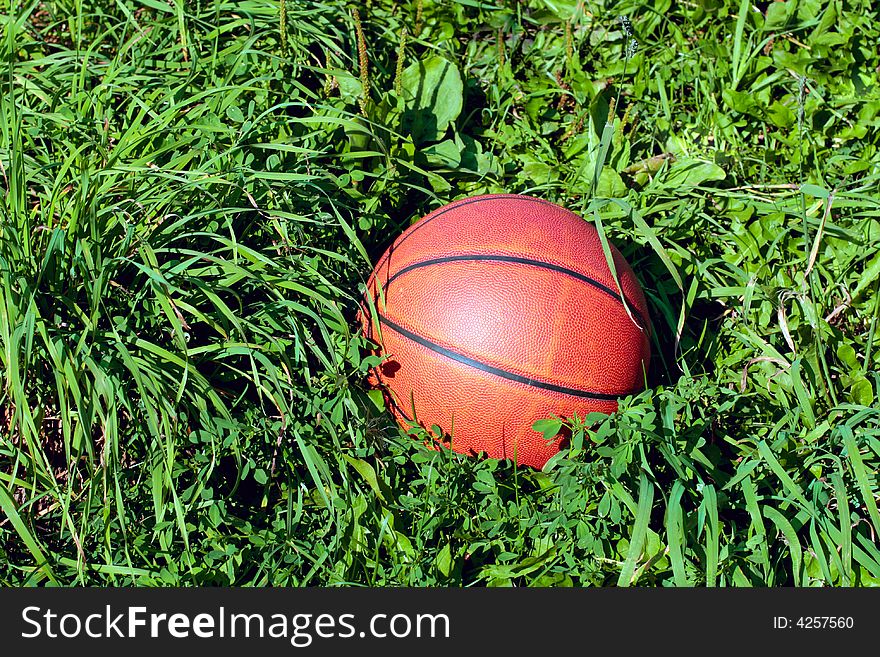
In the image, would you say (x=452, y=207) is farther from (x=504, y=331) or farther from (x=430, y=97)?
(x=430, y=97)

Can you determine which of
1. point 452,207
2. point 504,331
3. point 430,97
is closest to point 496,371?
point 504,331

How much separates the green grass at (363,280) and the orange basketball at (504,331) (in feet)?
0.39

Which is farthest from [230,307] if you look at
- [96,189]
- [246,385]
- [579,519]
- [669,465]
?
[669,465]

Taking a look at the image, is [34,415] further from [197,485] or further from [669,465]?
[669,465]

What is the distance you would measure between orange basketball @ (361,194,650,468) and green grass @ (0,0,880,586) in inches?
4.7

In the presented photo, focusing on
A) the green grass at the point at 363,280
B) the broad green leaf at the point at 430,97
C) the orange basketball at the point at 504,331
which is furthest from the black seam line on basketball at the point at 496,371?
the broad green leaf at the point at 430,97

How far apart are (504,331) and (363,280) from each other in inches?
29.9

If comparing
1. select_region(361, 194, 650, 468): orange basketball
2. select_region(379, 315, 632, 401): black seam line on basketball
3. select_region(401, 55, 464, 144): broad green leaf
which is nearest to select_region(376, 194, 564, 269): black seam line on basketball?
select_region(361, 194, 650, 468): orange basketball

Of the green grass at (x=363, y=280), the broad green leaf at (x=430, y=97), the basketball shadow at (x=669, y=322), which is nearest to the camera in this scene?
the green grass at (x=363, y=280)

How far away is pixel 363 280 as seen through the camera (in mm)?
3564

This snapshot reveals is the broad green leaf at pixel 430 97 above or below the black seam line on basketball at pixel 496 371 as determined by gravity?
above

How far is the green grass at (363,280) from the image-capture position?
3047mm

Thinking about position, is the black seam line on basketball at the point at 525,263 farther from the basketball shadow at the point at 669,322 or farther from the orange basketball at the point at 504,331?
the basketball shadow at the point at 669,322

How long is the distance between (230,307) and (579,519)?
4.98 feet
